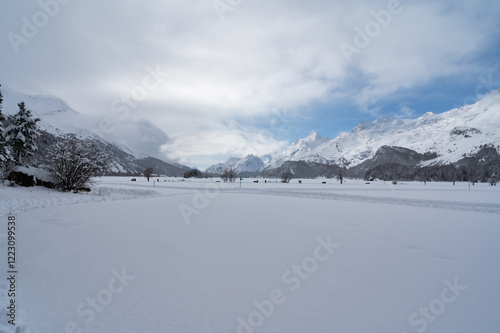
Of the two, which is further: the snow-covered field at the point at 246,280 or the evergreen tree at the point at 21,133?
the evergreen tree at the point at 21,133

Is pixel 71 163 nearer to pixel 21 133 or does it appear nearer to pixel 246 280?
pixel 21 133

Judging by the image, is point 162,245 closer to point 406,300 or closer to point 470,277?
point 406,300

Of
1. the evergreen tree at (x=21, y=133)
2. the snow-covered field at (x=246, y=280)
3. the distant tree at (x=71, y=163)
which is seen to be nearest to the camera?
the snow-covered field at (x=246, y=280)

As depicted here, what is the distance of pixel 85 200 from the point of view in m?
21.9

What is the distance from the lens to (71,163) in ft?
86.4

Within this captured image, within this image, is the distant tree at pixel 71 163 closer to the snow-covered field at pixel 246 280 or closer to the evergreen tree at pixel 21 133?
the evergreen tree at pixel 21 133

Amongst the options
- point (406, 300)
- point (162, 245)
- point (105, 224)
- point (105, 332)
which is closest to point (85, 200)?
point (105, 224)

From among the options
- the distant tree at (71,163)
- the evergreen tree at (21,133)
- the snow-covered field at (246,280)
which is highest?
the evergreen tree at (21,133)

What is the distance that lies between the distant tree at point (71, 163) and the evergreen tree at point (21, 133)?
1056cm

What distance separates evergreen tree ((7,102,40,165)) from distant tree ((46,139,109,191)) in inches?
416

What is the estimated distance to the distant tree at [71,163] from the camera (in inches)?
1011

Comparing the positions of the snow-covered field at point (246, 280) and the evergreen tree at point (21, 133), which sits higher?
the evergreen tree at point (21, 133)

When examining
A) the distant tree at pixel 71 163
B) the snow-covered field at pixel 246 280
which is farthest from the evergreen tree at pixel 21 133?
the snow-covered field at pixel 246 280

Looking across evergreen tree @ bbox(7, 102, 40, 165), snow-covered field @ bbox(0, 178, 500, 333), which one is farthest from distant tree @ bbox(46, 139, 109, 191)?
snow-covered field @ bbox(0, 178, 500, 333)
